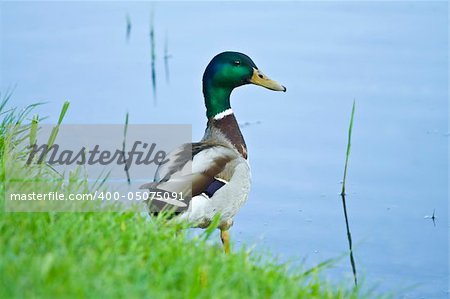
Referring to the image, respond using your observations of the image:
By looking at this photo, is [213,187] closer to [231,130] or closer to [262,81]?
[231,130]

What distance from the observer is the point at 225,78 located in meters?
6.62

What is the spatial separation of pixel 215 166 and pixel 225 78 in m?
0.90

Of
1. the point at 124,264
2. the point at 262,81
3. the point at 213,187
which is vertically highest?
the point at 124,264

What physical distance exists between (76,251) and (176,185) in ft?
5.88

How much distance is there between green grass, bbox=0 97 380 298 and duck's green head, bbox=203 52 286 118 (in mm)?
2183

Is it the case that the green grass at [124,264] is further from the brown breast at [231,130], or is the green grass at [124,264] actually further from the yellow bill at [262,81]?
the yellow bill at [262,81]

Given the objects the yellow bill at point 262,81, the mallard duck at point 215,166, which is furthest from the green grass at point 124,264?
the yellow bill at point 262,81

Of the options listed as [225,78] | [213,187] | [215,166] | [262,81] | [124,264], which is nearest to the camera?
[124,264]

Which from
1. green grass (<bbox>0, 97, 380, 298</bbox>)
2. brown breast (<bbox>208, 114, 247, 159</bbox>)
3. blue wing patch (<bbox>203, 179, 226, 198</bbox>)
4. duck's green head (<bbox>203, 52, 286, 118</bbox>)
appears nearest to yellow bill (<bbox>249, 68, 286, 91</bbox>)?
duck's green head (<bbox>203, 52, 286, 118</bbox>)

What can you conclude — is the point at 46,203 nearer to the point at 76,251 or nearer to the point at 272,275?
the point at 76,251

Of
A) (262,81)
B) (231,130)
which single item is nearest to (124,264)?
(231,130)

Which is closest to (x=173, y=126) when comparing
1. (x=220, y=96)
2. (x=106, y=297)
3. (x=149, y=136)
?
(x=149, y=136)

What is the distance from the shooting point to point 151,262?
377cm

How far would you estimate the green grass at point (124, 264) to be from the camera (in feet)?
10.8
